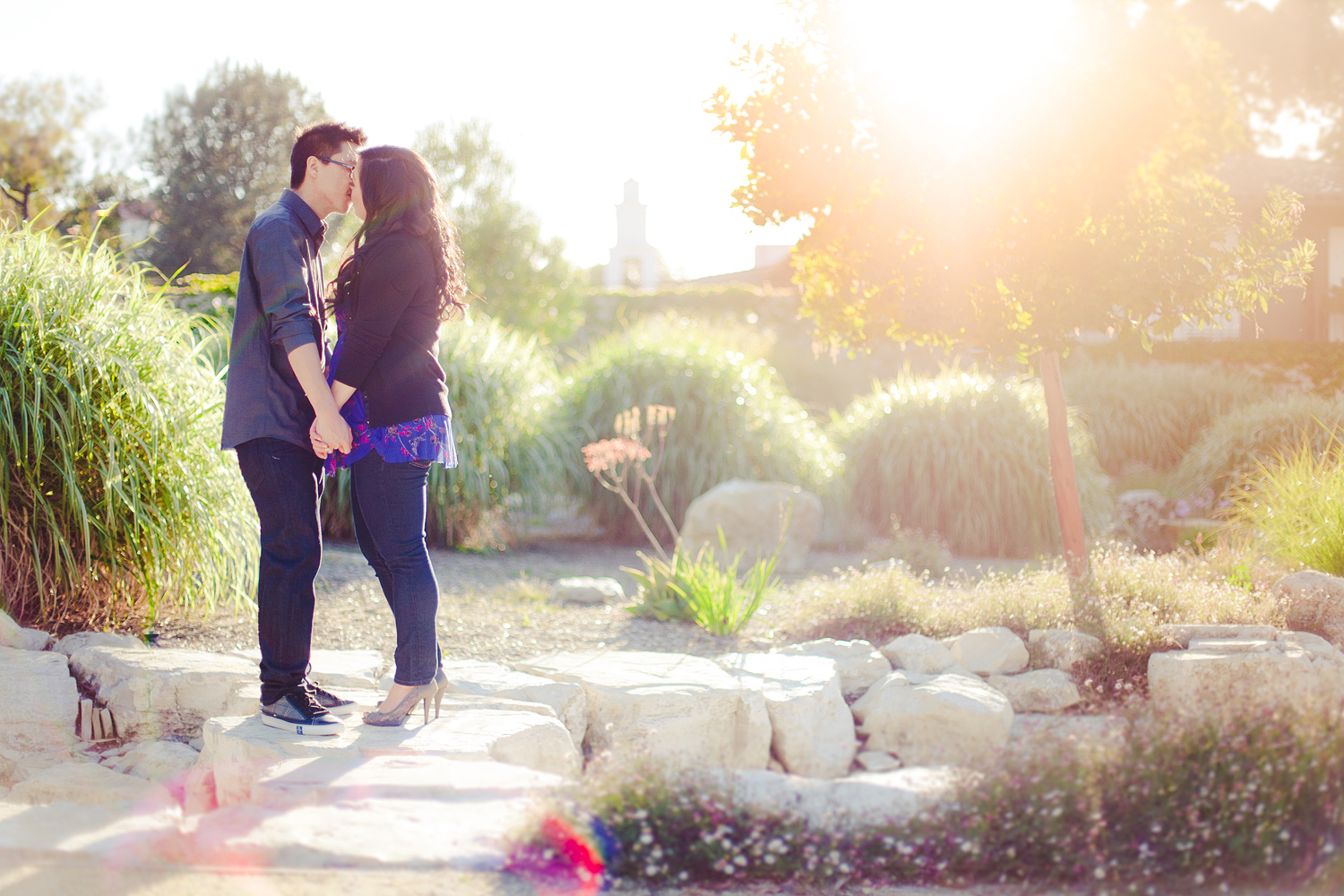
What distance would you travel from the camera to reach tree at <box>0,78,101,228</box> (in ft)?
53.9

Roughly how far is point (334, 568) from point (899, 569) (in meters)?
2.83

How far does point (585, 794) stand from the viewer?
1987 millimetres

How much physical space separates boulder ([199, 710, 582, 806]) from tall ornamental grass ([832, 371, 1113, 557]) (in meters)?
4.67

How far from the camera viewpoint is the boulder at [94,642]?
127 inches

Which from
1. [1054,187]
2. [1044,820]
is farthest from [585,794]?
[1054,187]

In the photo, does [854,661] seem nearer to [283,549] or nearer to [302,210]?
[283,549]

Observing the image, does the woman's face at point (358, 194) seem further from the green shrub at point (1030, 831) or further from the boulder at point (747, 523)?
the boulder at point (747, 523)

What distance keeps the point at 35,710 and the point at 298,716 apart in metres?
1.03

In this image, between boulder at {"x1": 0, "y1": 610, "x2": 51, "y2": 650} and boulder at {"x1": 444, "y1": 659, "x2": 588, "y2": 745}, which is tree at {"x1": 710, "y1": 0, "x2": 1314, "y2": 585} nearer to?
boulder at {"x1": 444, "y1": 659, "x2": 588, "y2": 745}

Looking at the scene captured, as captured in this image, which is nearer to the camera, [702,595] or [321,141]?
[321,141]

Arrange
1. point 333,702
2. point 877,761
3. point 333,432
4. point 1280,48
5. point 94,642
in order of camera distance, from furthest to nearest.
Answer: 1. point 1280,48
2. point 94,642
3. point 877,761
4. point 333,702
5. point 333,432

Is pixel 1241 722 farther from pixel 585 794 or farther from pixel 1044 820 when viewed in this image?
pixel 585 794

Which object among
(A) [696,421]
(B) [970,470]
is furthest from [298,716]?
(B) [970,470]

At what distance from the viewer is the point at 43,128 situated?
57.5 ft
